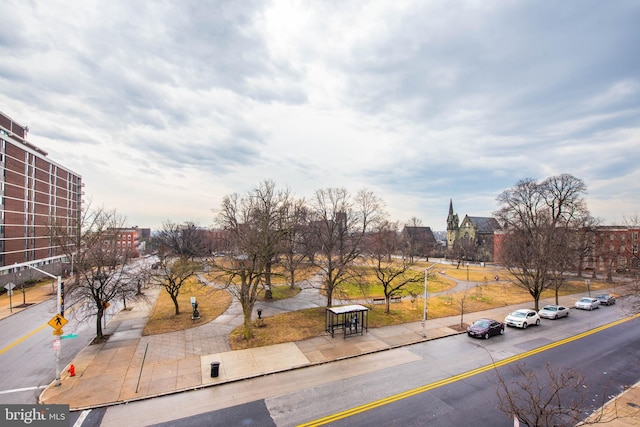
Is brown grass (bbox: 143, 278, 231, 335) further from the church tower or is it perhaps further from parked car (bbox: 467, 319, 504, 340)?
the church tower

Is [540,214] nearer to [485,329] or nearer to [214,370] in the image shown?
[485,329]

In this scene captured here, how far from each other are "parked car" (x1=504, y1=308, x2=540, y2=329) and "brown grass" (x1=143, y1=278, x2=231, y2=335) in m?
25.1

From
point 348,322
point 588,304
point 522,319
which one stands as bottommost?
point 588,304

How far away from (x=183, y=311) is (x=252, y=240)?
12.4m

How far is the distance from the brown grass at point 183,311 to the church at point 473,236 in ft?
228

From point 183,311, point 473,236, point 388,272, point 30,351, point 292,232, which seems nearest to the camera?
point 30,351

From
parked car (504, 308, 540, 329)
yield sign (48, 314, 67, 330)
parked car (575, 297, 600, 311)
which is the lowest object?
parked car (575, 297, 600, 311)

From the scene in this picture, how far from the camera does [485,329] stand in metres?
22.1

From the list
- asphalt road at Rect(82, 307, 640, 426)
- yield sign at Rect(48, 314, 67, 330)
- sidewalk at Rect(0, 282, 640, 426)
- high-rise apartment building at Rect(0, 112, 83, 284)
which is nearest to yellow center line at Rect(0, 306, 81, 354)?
sidewalk at Rect(0, 282, 640, 426)

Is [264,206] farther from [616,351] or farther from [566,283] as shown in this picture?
[566,283]

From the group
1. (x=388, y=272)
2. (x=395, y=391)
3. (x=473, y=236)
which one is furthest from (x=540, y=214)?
(x=473, y=236)

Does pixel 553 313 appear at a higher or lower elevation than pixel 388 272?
lower

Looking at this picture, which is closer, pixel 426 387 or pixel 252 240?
pixel 426 387

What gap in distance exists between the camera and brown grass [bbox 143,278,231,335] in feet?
78.1
